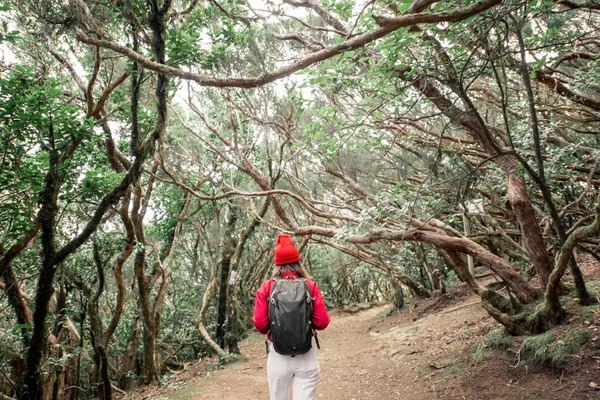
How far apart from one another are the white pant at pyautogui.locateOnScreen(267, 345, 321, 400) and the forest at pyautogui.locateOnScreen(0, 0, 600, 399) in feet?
6.79

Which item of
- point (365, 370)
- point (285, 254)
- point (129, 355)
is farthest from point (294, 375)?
point (129, 355)

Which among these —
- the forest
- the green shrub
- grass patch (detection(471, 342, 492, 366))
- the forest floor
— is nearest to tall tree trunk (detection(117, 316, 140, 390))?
the forest

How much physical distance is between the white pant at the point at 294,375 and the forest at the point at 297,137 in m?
2.07

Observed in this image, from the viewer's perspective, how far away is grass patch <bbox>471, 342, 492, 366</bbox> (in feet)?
14.6

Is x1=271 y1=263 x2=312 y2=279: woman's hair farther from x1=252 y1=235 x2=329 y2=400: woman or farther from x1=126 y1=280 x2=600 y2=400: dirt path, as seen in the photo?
x1=126 y1=280 x2=600 y2=400: dirt path

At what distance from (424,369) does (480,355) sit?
1176mm

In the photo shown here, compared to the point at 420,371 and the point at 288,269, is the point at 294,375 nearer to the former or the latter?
the point at 288,269

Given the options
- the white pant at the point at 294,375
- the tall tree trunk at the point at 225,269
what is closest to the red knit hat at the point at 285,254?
the white pant at the point at 294,375

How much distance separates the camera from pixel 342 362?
7758 millimetres

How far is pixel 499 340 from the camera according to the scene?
14.6 ft

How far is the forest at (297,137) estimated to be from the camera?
348 cm

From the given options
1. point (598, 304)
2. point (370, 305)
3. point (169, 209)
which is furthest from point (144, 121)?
point (370, 305)

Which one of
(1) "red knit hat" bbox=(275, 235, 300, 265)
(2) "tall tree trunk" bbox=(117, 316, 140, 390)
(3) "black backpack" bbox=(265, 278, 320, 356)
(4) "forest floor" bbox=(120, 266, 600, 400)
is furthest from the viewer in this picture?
(2) "tall tree trunk" bbox=(117, 316, 140, 390)

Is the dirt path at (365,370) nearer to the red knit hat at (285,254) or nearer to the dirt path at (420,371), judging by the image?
the dirt path at (420,371)
